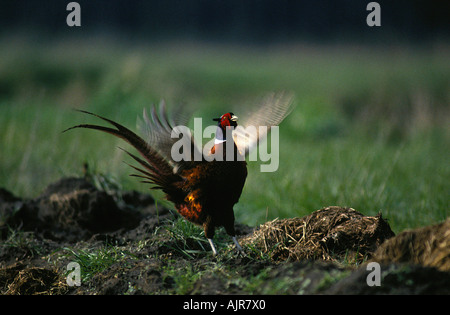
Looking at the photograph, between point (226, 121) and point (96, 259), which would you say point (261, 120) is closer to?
point (226, 121)

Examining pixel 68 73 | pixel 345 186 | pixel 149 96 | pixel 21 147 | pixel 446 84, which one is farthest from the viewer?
pixel 68 73

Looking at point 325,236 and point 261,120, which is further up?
point 261,120

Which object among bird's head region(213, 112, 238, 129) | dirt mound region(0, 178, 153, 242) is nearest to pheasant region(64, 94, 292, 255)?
bird's head region(213, 112, 238, 129)

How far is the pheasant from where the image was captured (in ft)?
8.68

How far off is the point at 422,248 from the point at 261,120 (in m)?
1.10

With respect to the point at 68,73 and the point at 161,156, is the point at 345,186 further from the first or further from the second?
the point at 68,73

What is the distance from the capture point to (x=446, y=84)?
30.0 feet

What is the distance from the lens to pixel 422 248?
2.26 meters

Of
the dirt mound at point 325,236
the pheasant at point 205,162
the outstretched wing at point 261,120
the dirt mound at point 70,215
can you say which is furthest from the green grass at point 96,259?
the outstretched wing at point 261,120

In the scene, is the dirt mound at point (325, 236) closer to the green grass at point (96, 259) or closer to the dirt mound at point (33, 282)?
the green grass at point (96, 259)

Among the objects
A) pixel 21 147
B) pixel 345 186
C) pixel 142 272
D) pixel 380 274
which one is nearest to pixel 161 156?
pixel 142 272

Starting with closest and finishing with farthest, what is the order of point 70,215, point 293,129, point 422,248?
point 422,248 → point 70,215 → point 293,129

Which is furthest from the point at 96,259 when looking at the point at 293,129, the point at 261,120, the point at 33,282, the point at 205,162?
the point at 293,129
